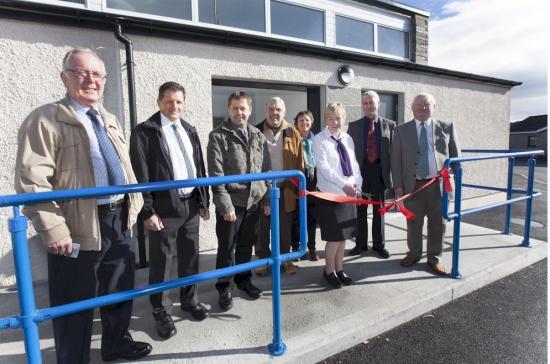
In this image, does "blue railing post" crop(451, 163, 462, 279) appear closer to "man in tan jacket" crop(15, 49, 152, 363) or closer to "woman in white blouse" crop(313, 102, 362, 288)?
"woman in white blouse" crop(313, 102, 362, 288)

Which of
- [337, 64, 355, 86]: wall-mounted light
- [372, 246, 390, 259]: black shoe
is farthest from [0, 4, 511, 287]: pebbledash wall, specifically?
[372, 246, 390, 259]: black shoe

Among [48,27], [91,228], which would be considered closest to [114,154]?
[91,228]

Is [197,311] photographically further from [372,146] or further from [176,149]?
[372,146]

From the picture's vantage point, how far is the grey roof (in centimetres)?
3616

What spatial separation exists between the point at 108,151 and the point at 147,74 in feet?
6.61

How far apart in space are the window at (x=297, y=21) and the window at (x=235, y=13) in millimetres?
285

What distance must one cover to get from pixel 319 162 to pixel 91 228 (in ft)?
5.95

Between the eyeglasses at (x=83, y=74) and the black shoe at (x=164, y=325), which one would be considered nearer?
the eyeglasses at (x=83, y=74)

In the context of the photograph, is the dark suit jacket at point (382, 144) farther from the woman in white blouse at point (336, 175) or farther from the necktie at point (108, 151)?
the necktie at point (108, 151)

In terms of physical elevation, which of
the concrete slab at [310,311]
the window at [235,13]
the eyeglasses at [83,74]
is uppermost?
the window at [235,13]

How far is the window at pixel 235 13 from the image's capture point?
490 cm

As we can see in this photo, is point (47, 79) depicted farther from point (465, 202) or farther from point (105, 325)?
point (465, 202)

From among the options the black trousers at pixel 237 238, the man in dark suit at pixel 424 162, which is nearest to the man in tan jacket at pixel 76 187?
the black trousers at pixel 237 238

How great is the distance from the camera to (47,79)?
3137 millimetres
